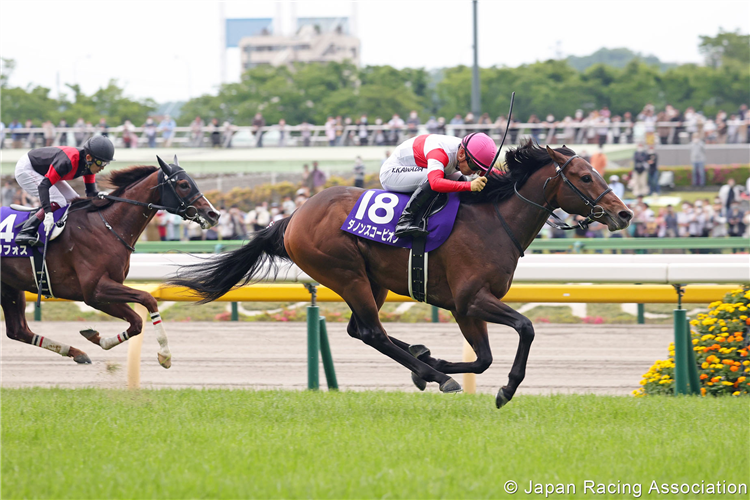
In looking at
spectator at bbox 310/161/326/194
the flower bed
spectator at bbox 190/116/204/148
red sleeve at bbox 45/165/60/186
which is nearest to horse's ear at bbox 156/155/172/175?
red sleeve at bbox 45/165/60/186

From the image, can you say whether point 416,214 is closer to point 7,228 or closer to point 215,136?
point 7,228

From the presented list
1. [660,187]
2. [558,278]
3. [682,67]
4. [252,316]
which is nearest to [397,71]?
[682,67]

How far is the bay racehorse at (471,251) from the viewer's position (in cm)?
483

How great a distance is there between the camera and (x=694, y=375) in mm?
5699

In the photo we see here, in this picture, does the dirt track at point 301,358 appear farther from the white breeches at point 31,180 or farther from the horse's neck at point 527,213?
the horse's neck at point 527,213

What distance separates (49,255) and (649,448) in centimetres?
406

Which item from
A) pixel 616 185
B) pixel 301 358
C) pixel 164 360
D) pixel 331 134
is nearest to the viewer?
pixel 164 360

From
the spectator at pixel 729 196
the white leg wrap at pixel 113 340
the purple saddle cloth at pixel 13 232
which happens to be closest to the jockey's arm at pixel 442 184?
the white leg wrap at pixel 113 340

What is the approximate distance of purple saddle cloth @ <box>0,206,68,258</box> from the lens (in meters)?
5.93

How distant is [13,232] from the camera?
235 inches

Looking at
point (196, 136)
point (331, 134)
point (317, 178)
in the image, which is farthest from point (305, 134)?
point (317, 178)

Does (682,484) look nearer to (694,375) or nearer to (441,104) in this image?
(694,375)

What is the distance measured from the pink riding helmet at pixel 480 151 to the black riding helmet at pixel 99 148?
8.24 feet

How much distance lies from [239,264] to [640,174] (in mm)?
13291
